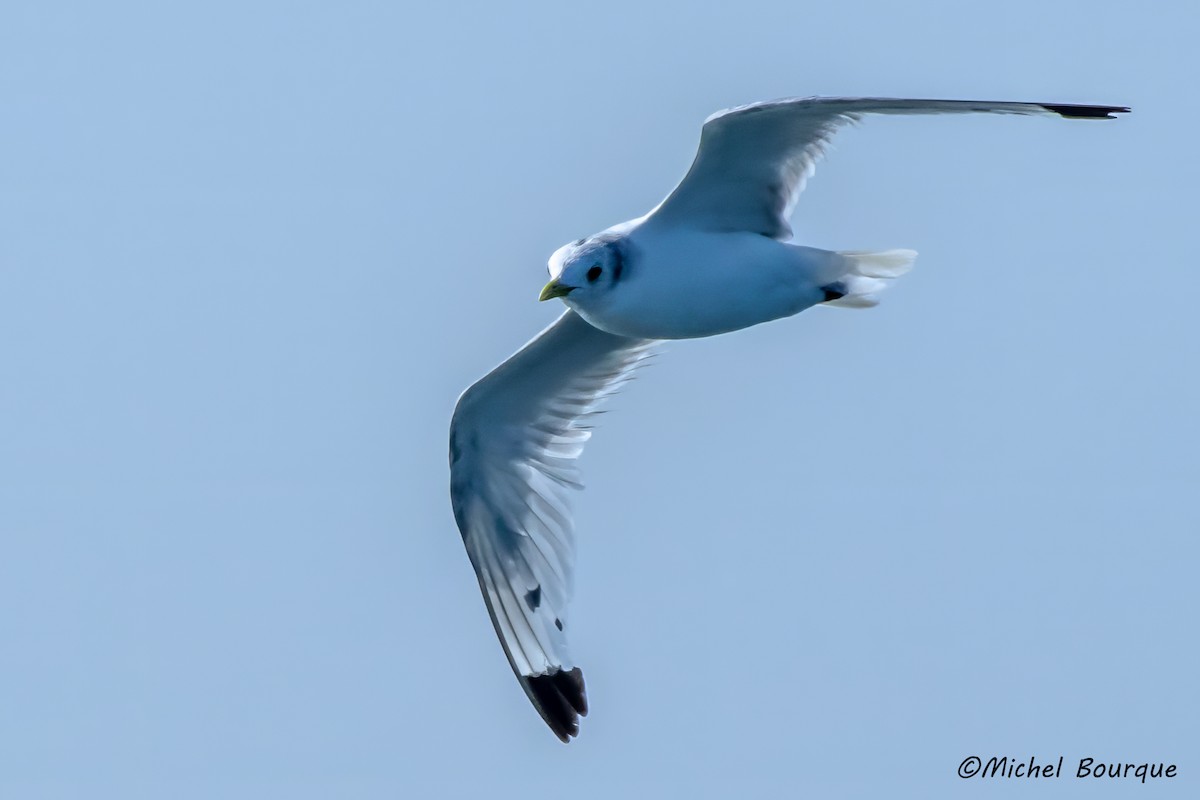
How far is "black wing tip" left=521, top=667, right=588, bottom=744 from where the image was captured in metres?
8.38

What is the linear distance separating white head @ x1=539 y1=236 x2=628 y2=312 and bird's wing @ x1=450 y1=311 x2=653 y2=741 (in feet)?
4.33

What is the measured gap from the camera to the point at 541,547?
8.34m

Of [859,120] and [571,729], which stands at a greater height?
[859,120]

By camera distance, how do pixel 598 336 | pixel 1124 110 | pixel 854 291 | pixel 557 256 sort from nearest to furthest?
pixel 1124 110, pixel 557 256, pixel 854 291, pixel 598 336

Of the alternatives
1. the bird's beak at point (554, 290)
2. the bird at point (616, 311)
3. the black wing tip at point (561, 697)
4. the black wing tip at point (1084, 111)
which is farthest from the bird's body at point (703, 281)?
the black wing tip at point (561, 697)

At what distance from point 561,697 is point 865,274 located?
8.04 ft

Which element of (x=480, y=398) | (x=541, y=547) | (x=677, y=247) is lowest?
(x=541, y=547)

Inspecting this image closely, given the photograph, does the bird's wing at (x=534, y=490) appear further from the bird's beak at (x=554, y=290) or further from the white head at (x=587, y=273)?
the bird's beak at (x=554, y=290)

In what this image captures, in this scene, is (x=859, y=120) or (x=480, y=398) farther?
(x=480, y=398)

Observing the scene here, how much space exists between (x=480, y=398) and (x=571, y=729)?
156 cm

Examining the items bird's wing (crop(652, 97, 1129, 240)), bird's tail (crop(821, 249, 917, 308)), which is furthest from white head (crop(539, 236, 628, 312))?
bird's tail (crop(821, 249, 917, 308))

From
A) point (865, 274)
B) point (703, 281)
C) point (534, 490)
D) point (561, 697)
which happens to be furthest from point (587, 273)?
point (561, 697)

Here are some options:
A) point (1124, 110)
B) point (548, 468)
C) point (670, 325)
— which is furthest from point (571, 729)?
point (1124, 110)

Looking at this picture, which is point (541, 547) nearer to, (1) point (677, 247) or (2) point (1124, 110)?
(1) point (677, 247)
